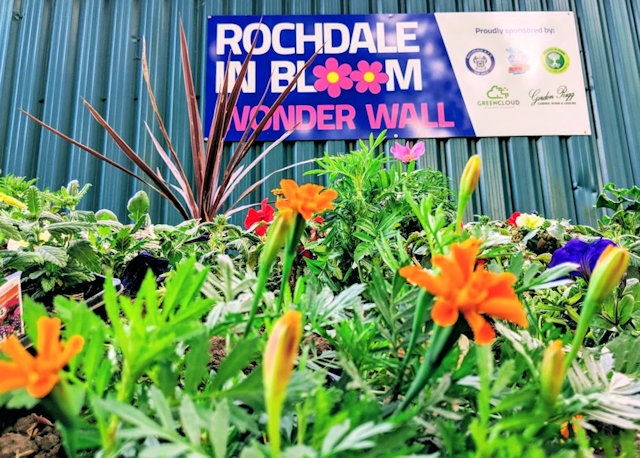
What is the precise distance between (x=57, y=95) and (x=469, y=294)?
2.63 m

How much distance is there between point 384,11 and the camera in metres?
2.34

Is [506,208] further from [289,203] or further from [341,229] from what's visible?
[289,203]

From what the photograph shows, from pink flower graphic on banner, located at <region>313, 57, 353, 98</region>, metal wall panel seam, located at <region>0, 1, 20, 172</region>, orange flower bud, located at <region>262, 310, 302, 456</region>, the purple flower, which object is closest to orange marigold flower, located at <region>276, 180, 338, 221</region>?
orange flower bud, located at <region>262, 310, 302, 456</region>

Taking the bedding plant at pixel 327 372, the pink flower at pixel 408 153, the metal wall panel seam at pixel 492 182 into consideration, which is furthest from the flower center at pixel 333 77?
the bedding plant at pixel 327 372

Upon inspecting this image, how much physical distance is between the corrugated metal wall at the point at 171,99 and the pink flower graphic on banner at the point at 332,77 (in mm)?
298

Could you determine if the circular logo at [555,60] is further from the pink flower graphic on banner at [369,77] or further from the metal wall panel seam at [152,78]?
the metal wall panel seam at [152,78]

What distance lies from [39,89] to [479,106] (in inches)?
93.9

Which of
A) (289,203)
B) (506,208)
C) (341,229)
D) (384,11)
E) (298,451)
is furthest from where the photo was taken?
(384,11)

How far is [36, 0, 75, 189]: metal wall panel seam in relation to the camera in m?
2.17

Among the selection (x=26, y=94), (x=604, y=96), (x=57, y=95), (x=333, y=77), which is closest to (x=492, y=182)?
(x=604, y=96)

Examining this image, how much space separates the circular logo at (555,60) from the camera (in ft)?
7.43

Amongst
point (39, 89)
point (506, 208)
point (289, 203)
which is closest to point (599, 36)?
point (506, 208)

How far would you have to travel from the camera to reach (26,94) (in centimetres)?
227

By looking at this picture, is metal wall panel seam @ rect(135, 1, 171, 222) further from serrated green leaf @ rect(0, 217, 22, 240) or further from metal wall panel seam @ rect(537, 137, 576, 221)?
Answer: metal wall panel seam @ rect(537, 137, 576, 221)
